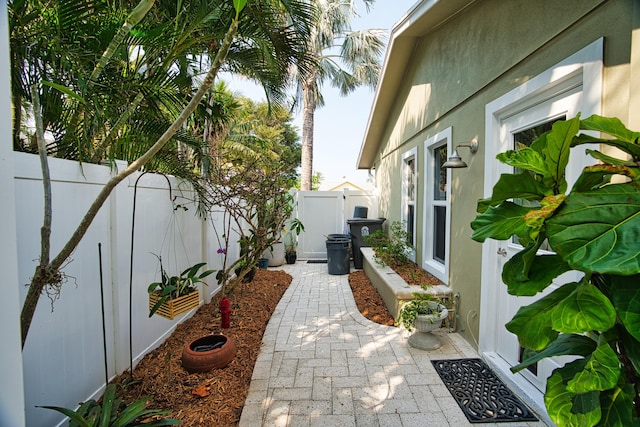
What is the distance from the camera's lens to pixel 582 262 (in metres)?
0.86

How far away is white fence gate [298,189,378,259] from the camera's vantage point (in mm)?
8531

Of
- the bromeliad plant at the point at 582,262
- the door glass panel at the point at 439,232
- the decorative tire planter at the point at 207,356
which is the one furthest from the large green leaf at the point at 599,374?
the door glass panel at the point at 439,232

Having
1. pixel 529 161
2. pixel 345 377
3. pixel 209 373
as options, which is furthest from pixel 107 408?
pixel 529 161

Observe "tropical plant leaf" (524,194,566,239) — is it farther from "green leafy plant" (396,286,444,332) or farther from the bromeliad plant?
"green leafy plant" (396,286,444,332)

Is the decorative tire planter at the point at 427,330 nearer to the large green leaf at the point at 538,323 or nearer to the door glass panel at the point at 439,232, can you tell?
the door glass panel at the point at 439,232

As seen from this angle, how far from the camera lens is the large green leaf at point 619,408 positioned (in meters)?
1.00

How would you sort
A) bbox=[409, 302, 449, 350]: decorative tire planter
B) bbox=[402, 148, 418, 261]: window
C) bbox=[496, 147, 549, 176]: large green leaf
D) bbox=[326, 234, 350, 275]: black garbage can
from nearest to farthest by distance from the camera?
bbox=[496, 147, 549, 176]: large green leaf, bbox=[409, 302, 449, 350]: decorative tire planter, bbox=[402, 148, 418, 261]: window, bbox=[326, 234, 350, 275]: black garbage can

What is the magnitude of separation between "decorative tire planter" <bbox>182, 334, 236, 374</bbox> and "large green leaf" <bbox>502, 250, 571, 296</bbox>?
7.78 ft

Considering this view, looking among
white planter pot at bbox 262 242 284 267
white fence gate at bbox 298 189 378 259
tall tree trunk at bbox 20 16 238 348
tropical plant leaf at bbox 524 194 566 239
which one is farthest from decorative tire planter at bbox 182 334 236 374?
white fence gate at bbox 298 189 378 259

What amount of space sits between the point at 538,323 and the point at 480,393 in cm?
174

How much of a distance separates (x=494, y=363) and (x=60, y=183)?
3732mm

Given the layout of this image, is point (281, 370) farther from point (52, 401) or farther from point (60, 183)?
point (60, 183)

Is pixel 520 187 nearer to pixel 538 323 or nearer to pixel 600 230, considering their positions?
pixel 600 230

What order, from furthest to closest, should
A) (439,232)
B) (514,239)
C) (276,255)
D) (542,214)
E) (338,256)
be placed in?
1. (276,255)
2. (338,256)
3. (439,232)
4. (514,239)
5. (542,214)
